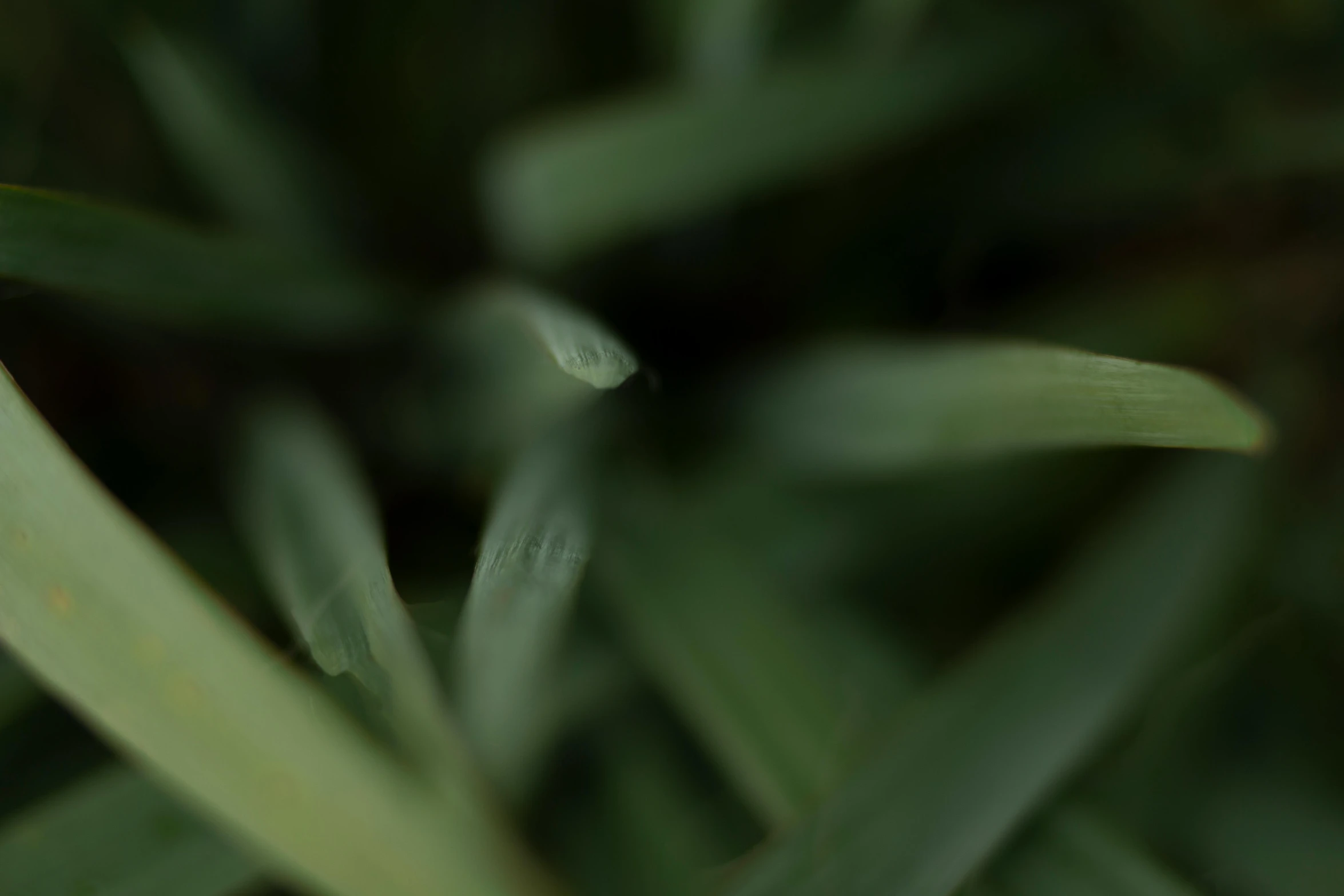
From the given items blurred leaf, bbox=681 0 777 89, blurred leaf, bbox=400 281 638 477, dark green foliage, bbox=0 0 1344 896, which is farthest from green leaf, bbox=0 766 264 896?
blurred leaf, bbox=681 0 777 89

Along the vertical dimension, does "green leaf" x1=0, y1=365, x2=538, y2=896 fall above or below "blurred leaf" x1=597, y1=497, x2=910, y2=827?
above

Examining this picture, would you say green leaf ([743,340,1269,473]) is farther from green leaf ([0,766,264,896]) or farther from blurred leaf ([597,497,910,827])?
green leaf ([0,766,264,896])

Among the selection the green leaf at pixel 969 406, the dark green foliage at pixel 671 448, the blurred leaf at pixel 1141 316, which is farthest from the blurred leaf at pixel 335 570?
the blurred leaf at pixel 1141 316

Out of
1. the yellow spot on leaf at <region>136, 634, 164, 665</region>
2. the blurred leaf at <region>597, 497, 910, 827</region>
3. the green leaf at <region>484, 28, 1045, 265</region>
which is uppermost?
the green leaf at <region>484, 28, 1045, 265</region>

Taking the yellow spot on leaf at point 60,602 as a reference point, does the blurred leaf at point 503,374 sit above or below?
above

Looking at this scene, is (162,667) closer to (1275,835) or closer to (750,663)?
(750,663)

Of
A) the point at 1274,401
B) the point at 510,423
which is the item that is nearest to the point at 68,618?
the point at 510,423

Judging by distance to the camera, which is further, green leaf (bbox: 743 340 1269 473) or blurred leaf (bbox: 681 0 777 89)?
blurred leaf (bbox: 681 0 777 89)

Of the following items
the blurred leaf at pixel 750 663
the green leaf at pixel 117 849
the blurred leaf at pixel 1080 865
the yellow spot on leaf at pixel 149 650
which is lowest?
the blurred leaf at pixel 1080 865

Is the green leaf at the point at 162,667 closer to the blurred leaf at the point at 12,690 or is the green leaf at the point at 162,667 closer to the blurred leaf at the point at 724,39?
the blurred leaf at the point at 12,690
